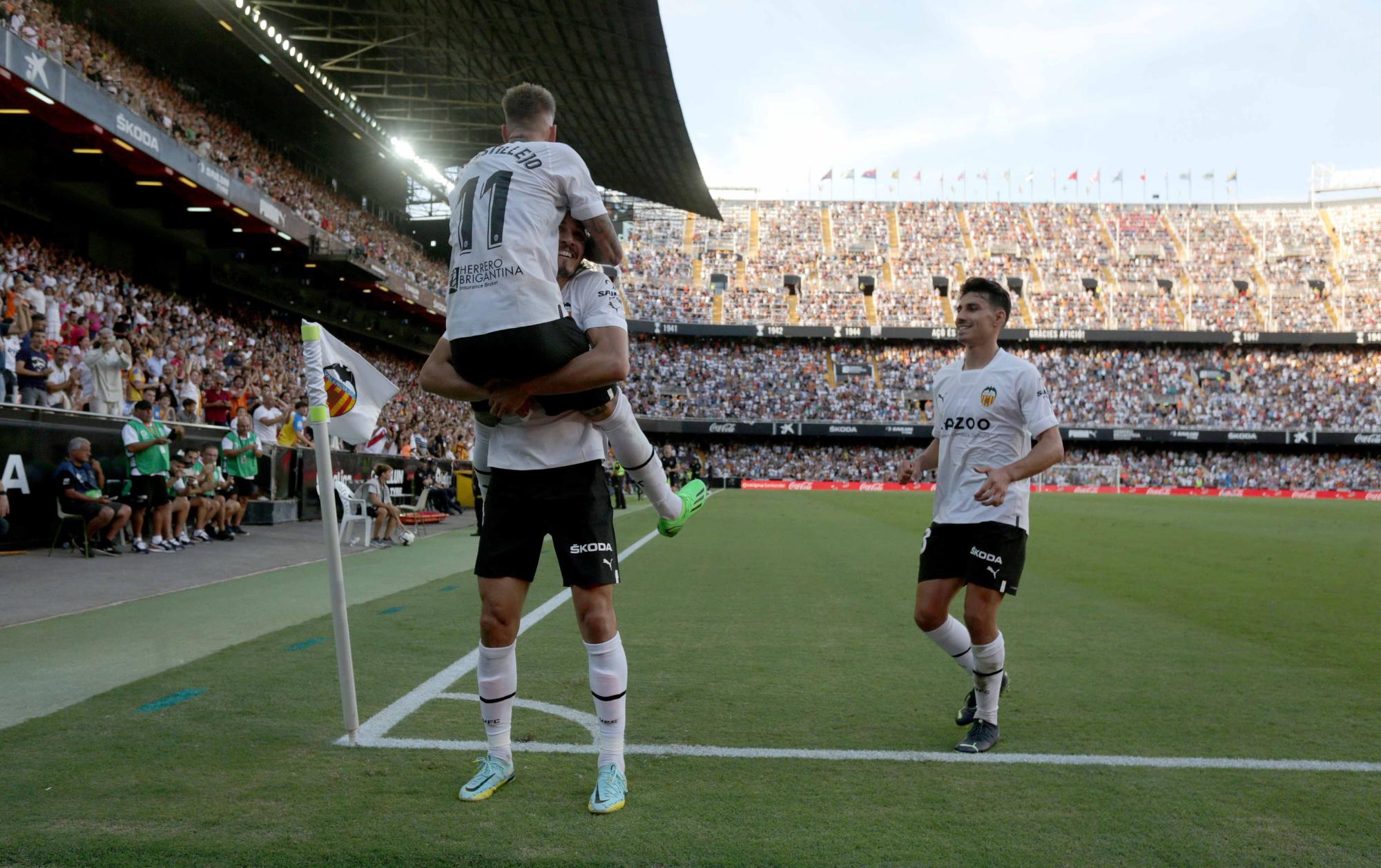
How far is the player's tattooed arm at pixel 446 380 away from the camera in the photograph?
330 centimetres

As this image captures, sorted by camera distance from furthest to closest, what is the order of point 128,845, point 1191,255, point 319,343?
point 1191,255, point 319,343, point 128,845

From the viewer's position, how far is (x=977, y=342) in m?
4.62

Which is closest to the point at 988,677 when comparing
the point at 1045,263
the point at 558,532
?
the point at 558,532

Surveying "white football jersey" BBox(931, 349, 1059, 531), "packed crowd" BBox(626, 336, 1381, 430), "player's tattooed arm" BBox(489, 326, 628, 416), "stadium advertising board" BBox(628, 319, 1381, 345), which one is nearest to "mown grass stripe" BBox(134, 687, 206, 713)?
"player's tattooed arm" BBox(489, 326, 628, 416)

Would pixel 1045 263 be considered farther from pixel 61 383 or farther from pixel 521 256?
pixel 521 256

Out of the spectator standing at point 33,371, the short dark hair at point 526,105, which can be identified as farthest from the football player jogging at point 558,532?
the spectator standing at point 33,371

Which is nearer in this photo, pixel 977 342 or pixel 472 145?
pixel 977 342

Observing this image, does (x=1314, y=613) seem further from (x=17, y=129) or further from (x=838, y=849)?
(x=17, y=129)

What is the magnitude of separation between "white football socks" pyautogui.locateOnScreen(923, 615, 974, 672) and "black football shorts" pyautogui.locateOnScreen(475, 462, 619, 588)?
1.81 m

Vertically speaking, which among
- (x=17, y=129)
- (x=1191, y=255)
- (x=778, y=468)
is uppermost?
(x=1191, y=255)

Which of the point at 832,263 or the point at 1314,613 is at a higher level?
the point at 832,263

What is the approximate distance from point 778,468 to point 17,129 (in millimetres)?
42685

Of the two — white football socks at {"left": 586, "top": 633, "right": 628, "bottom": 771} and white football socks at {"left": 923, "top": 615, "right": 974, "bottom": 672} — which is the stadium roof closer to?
white football socks at {"left": 923, "top": 615, "right": 974, "bottom": 672}

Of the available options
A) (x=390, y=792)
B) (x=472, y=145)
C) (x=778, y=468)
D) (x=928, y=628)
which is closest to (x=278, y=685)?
(x=390, y=792)
